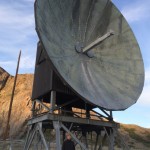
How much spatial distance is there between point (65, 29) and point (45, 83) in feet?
14.2

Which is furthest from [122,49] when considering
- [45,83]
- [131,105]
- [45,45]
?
[45,45]

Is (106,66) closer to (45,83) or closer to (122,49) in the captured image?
(122,49)

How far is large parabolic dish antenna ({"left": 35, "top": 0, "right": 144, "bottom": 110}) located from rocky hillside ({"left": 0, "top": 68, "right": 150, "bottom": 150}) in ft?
149

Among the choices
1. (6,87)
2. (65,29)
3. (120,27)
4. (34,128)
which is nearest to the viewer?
(65,29)

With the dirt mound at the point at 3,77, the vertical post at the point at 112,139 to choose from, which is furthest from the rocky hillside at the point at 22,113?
the vertical post at the point at 112,139

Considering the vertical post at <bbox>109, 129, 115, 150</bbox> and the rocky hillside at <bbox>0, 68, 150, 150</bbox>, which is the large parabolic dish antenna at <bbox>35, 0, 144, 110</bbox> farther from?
the rocky hillside at <bbox>0, 68, 150, 150</bbox>

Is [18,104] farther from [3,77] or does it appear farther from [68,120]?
[68,120]

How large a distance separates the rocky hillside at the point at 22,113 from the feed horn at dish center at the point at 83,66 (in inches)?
1758

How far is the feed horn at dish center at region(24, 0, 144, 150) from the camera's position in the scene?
1778 cm

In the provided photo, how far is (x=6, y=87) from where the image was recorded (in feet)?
277

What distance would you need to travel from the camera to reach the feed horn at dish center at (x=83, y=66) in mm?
17781

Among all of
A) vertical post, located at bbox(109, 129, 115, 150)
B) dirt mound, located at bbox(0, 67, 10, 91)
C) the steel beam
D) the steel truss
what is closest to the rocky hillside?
dirt mound, located at bbox(0, 67, 10, 91)

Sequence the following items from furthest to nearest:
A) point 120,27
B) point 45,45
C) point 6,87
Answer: point 6,87, point 120,27, point 45,45

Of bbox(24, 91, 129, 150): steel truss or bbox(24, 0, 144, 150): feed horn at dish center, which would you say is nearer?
bbox(24, 0, 144, 150): feed horn at dish center
